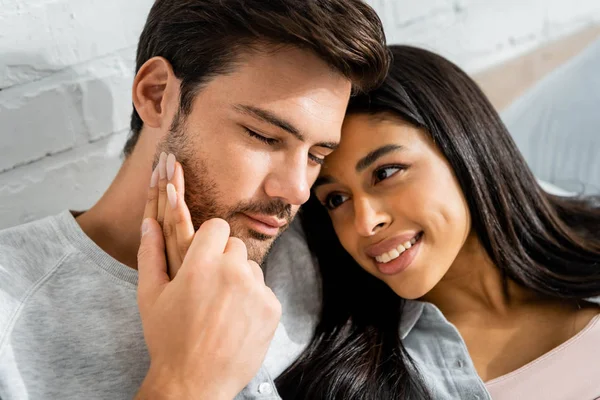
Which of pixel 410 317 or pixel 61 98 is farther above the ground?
pixel 61 98

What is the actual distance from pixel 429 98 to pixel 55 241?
690mm

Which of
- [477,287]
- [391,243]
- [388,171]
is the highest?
[388,171]

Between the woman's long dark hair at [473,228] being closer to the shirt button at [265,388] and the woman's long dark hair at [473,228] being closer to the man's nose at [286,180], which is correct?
the shirt button at [265,388]

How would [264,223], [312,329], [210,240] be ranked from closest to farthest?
[210,240], [264,223], [312,329]

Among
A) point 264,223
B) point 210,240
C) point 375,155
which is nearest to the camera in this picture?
point 210,240

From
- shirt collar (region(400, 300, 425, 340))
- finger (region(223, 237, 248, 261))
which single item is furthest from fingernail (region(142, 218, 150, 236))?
shirt collar (region(400, 300, 425, 340))

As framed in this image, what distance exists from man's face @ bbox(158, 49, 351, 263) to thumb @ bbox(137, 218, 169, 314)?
68 millimetres

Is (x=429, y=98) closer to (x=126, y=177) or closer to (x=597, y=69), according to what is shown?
(x=126, y=177)

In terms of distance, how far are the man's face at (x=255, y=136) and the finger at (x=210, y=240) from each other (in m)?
0.05

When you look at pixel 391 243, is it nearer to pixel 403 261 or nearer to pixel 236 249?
pixel 403 261

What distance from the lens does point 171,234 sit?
1072 mm

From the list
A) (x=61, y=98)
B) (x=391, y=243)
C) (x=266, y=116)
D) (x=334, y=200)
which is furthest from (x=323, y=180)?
(x=61, y=98)

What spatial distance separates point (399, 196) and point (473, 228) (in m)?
0.21

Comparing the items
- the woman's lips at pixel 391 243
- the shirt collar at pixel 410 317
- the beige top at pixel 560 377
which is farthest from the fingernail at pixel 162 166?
the beige top at pixel 560 377
